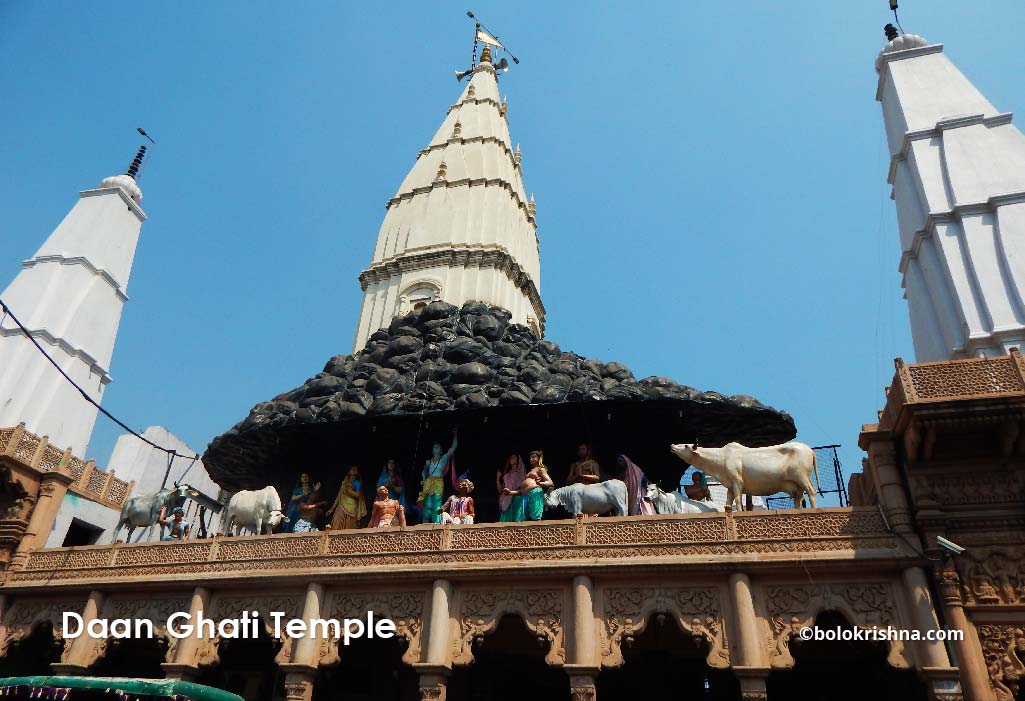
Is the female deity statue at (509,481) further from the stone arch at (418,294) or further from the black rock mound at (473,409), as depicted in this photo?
the stone arch at (418,294)

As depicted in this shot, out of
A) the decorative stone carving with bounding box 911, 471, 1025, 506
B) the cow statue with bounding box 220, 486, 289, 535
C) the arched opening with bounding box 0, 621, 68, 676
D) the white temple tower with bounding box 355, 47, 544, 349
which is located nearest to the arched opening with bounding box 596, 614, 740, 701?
the decorative stone carving with bounding box 911, 471, 1025, 506

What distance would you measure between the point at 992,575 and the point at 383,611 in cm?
910

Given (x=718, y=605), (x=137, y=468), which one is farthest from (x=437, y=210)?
(x=718, y=605)

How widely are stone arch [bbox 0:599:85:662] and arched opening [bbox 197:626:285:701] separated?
9.85 feet

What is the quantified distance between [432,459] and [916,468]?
9595 millimetres

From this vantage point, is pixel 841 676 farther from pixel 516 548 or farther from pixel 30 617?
pixel 30 617

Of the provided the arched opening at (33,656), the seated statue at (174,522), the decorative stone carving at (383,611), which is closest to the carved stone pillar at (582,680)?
the decorative stone carving at (383,611)

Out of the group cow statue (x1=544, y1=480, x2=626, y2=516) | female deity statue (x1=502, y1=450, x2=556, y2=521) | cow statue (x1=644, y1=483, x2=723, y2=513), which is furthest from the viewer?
female deity statue (x1=502, y1=450, x2=556, y2=521)

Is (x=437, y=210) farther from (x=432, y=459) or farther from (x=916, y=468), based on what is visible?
(x=916, y=468)

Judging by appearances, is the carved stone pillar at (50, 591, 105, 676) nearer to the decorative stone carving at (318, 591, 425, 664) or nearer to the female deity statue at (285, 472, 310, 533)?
the female deity statue at (285, 472, 310, 533)

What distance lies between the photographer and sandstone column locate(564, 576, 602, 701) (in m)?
9.90

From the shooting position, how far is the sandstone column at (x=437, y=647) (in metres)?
10.4

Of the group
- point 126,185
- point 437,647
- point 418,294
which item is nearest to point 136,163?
point 126,185

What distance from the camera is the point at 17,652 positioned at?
51.3ft
